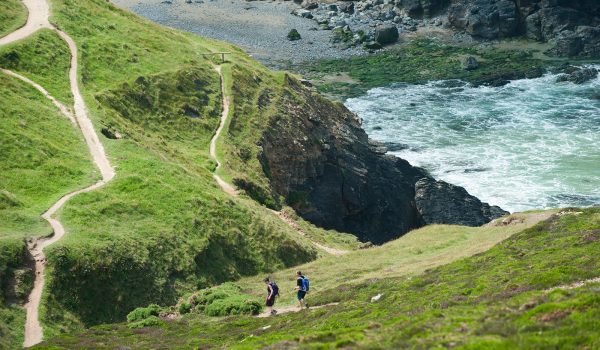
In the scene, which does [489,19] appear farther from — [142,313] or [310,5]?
[142,313]

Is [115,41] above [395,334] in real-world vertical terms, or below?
above

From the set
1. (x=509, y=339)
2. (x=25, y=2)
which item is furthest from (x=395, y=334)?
(x=25, y=2)

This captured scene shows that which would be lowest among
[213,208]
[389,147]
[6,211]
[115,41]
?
[389,147]

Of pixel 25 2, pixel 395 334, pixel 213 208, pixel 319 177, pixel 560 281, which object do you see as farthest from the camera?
pixel 25 2

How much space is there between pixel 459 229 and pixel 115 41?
3889 cm

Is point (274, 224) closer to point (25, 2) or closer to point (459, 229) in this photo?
point (459, 229)

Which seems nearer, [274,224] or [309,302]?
[309,302]

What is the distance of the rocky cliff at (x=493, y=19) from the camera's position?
438 feet

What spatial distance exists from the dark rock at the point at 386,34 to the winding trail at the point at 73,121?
71.8 meters

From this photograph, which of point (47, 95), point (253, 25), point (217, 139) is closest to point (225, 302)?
point (217, 139)

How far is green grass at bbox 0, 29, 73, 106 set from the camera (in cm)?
6506

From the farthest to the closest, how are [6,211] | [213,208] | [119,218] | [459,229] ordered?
[459,229]
[213,208]
[119,218]
[6,211]

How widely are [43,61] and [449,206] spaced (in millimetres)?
39110

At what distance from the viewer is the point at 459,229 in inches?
2301
